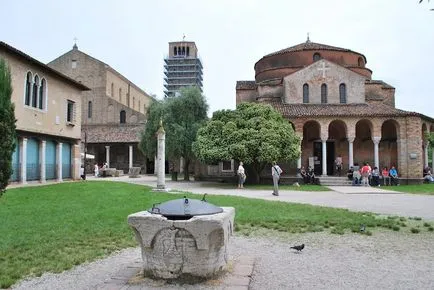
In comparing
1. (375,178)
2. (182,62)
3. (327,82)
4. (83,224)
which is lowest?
(83,224)

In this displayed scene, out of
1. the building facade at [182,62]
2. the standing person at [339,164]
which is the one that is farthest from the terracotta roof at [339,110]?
the building facade at [182,62]

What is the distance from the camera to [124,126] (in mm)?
48375

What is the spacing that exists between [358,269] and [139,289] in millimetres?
3222

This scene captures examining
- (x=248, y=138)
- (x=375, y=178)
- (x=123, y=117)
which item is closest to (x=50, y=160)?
(x=248, y=138)

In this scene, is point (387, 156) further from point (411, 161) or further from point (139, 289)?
point (139, 289)

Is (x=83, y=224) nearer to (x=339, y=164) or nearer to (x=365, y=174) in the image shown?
(x=365, y=174)

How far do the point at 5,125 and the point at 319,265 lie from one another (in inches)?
221

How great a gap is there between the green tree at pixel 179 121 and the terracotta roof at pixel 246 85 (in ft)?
20.6

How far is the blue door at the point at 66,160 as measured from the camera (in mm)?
26734

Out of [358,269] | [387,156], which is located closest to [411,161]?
[387,156]

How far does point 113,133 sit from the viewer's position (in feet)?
154

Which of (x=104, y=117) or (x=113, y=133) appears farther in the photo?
(x=104, y=117)

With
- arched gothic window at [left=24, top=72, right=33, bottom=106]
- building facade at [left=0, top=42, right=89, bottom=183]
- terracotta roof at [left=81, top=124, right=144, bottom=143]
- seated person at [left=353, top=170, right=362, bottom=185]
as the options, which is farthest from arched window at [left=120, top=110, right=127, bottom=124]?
seated person at [left=353, top=170, right=362, bottom=185]

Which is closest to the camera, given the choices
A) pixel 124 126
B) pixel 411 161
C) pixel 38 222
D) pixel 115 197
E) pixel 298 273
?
pixel 298 273
